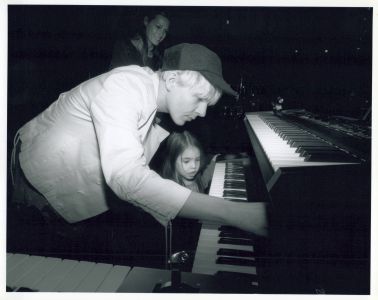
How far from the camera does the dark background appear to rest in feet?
4.99

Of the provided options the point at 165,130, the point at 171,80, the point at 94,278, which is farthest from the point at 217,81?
the point at 94,278

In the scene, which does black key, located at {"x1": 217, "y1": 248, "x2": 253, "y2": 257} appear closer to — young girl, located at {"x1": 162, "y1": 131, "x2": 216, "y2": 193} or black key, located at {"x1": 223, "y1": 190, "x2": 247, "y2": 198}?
black key, located at {"x1": 223, "y1": 190, "x2": 247, "y2": 198}

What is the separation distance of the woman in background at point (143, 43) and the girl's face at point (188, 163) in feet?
1.52

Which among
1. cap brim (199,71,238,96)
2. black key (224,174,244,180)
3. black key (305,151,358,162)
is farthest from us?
black key (224,174,244,180)

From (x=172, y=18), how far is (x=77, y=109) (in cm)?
60

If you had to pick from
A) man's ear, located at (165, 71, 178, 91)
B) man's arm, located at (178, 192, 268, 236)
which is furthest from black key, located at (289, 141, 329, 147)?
man's ear, located at (165, 71, 178, 91)

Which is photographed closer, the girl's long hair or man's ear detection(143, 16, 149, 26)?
man's ear detection(143, 16, 149, 26)

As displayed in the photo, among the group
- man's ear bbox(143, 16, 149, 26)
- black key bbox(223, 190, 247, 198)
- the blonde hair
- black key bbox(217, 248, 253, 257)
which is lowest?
black key bbox(217, 248, 253, 257)

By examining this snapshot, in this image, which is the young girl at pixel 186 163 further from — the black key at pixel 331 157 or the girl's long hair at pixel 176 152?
the black key at pixel 331 157

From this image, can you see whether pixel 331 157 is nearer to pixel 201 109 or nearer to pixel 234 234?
pixel 234 234

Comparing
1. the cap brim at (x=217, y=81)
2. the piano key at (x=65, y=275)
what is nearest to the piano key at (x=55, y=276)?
the piano key at (x=65, y=275)

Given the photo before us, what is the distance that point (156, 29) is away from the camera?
161cm

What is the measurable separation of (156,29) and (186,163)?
2.21 ft

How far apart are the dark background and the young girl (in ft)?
0.31
